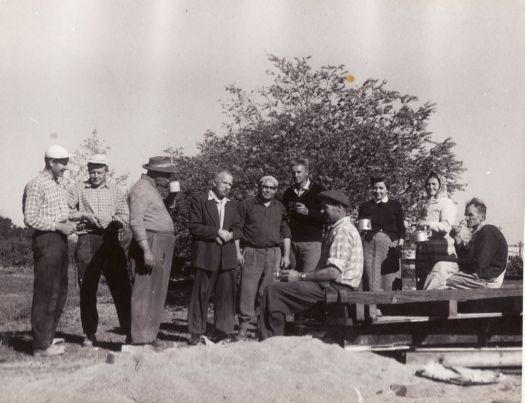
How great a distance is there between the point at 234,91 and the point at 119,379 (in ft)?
30.5

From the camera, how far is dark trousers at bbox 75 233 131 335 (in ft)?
24.3

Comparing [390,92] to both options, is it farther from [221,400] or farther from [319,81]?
[221,400]

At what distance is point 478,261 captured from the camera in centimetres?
691

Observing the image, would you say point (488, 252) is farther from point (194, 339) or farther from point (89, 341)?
point (89, 341)

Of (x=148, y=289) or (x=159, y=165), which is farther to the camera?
(x=159, y=165)

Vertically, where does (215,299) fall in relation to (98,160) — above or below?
below

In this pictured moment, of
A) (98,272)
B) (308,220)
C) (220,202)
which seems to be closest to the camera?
(98,272)

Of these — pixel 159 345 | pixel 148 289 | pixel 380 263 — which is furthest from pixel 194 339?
pixel 380 263

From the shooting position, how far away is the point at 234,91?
13.6 metres

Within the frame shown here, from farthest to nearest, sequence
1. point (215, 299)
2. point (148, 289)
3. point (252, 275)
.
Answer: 1. point (252, 275)
2. point (215, 299)
3. point (148, 289)

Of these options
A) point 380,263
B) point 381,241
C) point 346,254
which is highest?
→ point 381,241

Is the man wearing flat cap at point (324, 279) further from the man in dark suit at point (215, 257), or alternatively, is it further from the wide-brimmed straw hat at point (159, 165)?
the wide-brimmed straw hat at point (159, 165)

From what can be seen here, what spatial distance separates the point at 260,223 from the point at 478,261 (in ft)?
8.10

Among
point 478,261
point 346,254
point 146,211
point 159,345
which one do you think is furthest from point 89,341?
point 478,261
